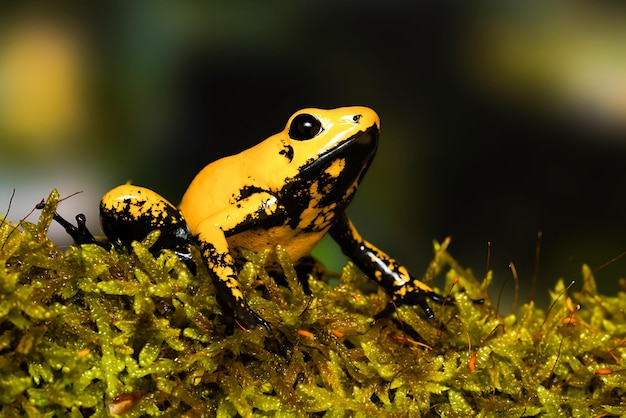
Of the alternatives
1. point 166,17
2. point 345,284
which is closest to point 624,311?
point 345,284

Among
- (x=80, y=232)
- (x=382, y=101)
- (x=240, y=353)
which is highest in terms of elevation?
(x=382, y=101)

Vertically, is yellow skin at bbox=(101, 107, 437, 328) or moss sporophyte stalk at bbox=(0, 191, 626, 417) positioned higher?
yellow skin at bbox=(101, 107, 437, 328)

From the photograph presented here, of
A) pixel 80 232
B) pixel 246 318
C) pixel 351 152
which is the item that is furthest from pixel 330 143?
pixel 80 232

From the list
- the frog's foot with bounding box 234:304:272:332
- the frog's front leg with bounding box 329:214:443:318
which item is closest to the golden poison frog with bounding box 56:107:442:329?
the frog's foot with bounding box 234:304:272:332

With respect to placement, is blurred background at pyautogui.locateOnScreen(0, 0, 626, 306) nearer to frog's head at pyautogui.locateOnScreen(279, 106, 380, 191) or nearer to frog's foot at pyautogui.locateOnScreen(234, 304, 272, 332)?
frog's head at pyautogui.locateOnScreen(279, 106, 380, 191)

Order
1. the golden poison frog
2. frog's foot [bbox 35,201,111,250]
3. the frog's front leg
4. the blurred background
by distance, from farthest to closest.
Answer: the blurred background → the frog's front leg → frog's foot [bbox 35,201,111,250] → the golden poison frog

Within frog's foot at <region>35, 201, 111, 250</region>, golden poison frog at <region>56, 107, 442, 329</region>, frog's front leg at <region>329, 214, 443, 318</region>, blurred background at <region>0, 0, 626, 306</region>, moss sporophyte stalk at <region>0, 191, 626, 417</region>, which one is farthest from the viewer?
blurred background at <region>0, 0, 626, 306</region>

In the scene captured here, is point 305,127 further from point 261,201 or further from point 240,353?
point 240,353

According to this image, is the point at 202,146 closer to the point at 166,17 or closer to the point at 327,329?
the point at 166,17
